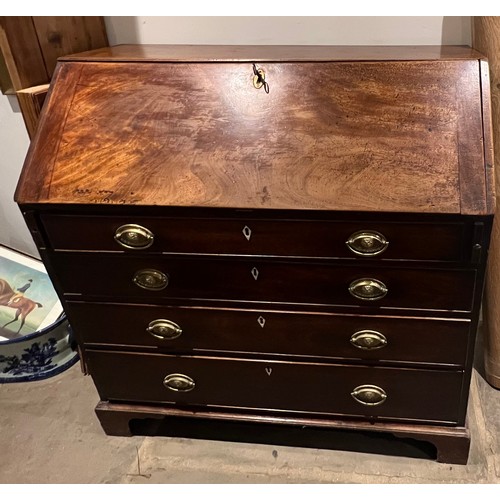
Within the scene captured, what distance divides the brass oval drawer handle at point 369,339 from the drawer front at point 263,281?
0.09 m

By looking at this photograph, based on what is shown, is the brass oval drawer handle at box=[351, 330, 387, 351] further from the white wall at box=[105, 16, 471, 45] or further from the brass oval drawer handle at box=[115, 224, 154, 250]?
the white wall at box=[105, 16, 471, 45]

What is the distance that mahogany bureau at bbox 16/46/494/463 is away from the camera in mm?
1145

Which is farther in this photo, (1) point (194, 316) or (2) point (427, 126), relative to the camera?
(1) point (194, 316)

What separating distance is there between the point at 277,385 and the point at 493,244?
2.37 ft

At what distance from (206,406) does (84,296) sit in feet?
1.60

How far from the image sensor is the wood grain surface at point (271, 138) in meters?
1.14

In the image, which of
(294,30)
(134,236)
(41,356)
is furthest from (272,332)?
(41,356)

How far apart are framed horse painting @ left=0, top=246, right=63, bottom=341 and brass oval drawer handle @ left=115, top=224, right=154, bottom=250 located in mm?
799

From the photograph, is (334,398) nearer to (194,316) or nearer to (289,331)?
(289,331)

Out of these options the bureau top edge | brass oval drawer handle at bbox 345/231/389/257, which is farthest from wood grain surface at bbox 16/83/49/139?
brass oval drawer handle at bbox 345/231/389/257

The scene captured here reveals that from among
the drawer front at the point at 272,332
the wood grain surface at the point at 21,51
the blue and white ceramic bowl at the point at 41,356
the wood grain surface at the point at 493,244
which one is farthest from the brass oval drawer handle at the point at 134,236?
the wood grain surface at the point at 493,244

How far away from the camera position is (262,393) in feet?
5.00

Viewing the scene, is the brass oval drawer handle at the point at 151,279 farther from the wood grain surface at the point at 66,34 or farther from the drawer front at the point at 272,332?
the wood grain surface at the point at 66,34
